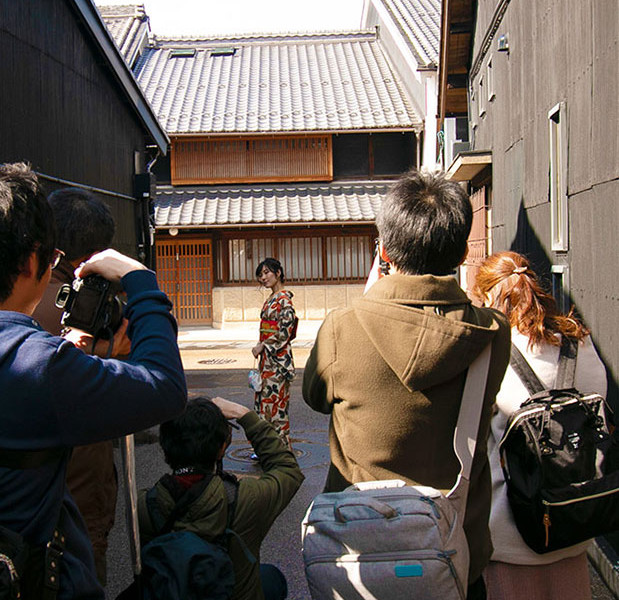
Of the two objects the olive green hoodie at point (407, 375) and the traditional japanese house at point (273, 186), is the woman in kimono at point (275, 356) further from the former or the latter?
the traditional japanese house at point (273, 186)

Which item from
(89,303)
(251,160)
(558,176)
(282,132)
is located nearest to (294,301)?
(251,160)

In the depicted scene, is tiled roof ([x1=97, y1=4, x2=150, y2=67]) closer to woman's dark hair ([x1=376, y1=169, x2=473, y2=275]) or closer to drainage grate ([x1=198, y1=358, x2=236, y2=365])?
drainage grate ([x1=198, y1=358, x2=236, y2=365])

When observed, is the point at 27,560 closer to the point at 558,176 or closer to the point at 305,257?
the point at 558,176

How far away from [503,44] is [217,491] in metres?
Answer: 8.48

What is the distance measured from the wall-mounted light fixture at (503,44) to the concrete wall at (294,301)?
421 inches

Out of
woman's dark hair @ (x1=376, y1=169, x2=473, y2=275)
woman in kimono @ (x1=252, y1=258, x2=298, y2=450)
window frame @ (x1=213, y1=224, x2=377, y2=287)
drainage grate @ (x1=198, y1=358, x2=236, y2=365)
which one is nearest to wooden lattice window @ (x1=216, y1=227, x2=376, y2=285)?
window frame @ (x1=213, y1=224, x2=377, y2=287)

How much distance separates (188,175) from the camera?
2036 centimetres

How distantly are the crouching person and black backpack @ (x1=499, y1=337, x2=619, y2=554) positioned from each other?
807mm

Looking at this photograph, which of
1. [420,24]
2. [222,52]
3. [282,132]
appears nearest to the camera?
[282,132]

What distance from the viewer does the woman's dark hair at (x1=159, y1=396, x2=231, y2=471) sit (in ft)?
8.36

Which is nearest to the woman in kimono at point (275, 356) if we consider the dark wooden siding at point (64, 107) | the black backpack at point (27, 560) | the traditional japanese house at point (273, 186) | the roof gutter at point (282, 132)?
the dark wooden siding at point (64, 107)

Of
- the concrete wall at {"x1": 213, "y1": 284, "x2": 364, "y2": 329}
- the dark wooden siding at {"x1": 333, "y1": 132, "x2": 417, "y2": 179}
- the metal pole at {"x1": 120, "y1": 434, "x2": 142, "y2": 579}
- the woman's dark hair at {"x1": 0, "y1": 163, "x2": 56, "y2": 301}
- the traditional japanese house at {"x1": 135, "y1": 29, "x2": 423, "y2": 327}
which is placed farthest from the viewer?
the dark wooden siding at {"x1": 333, "y1": 132, "x2": 417, "y2": 179}

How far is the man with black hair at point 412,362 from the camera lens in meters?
2.08

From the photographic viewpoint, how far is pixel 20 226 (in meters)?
1.63
